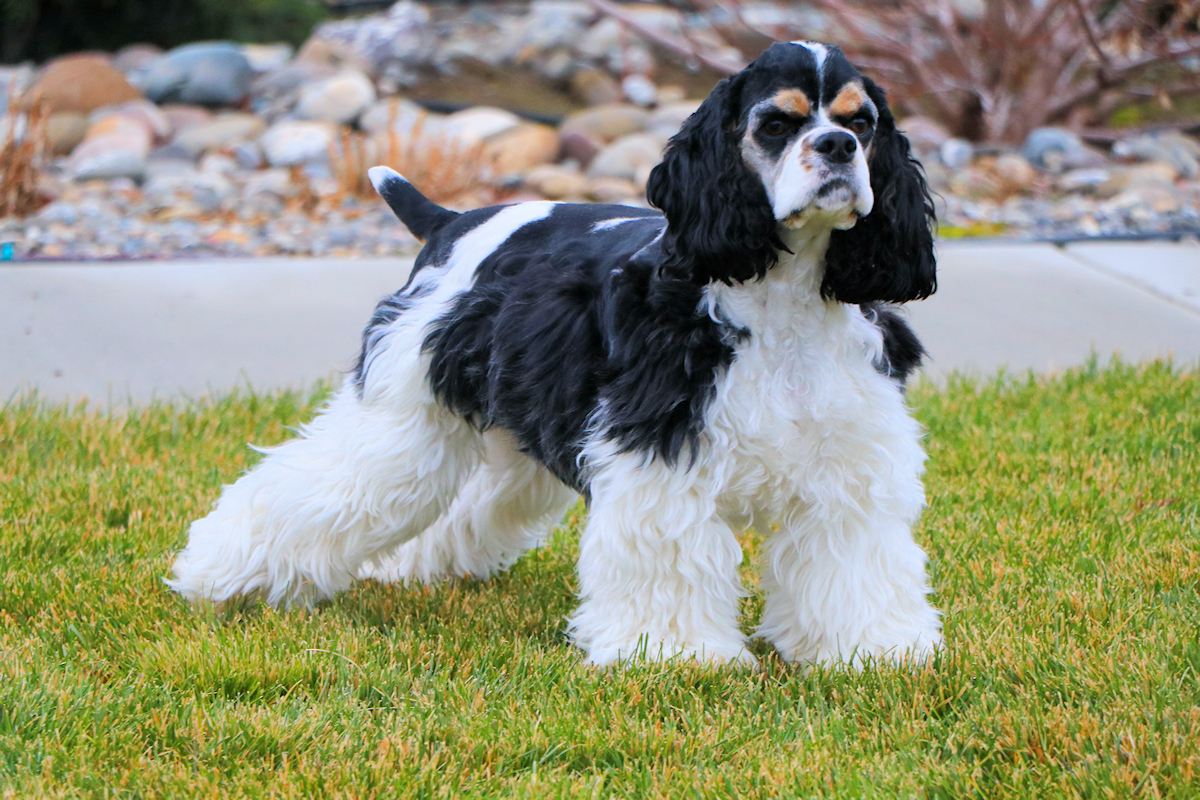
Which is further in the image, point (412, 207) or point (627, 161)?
point (627, 161)

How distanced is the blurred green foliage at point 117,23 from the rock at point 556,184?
5.81 m

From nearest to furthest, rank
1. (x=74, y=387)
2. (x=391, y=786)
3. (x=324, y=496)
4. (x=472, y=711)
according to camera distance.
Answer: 1. (x=391, y=786)
2. (x=472, y=711)
3. (x=324, y=496)
4. (x=74, y=387)

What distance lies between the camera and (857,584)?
3016 millimetres

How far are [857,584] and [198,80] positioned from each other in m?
10.0

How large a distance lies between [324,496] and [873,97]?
172 cm

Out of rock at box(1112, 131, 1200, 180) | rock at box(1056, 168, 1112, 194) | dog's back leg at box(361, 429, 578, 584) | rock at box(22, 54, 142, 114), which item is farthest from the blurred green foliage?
dog's back leg at box(361, 429, 578, 584)

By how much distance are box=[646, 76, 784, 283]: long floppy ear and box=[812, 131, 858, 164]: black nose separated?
0.64ft

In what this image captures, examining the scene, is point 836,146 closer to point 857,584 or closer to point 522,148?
point 857,584

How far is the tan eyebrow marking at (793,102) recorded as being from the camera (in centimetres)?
261

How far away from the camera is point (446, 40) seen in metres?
15.7

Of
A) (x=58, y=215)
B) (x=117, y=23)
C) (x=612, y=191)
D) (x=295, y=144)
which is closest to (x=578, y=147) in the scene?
(x=612, y=191)

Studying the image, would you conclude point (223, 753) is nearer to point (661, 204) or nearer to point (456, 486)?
point (456, 486)

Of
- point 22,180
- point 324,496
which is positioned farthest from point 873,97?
point 22,180

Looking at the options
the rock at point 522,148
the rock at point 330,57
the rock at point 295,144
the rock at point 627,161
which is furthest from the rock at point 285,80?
the rock at point 627,161
